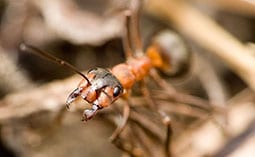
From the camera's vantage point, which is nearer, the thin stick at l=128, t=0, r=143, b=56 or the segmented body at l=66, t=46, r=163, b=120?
the segmented body at l=66, t=46, r=163, b=120

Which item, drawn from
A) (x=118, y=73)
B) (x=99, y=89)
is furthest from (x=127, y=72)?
(x=99, y=89)

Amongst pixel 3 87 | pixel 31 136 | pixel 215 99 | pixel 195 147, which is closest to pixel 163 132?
pixel 195 147

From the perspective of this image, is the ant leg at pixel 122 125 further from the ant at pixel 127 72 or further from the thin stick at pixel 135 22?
the thin stick at pixel 135 22

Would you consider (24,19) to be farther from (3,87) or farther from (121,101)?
(121,101)

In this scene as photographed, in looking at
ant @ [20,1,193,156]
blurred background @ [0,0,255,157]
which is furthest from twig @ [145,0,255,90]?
ant @ [20,1,193,156]

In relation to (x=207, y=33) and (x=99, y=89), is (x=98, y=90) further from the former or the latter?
(x=207, y=33)

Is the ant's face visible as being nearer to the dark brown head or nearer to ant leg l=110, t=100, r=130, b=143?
the dark brown head

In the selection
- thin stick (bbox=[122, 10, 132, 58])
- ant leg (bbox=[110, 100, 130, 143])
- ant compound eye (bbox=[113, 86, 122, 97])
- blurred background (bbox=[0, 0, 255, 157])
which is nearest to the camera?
ant compound eye (bbox=[113, 86, 122, 97])
